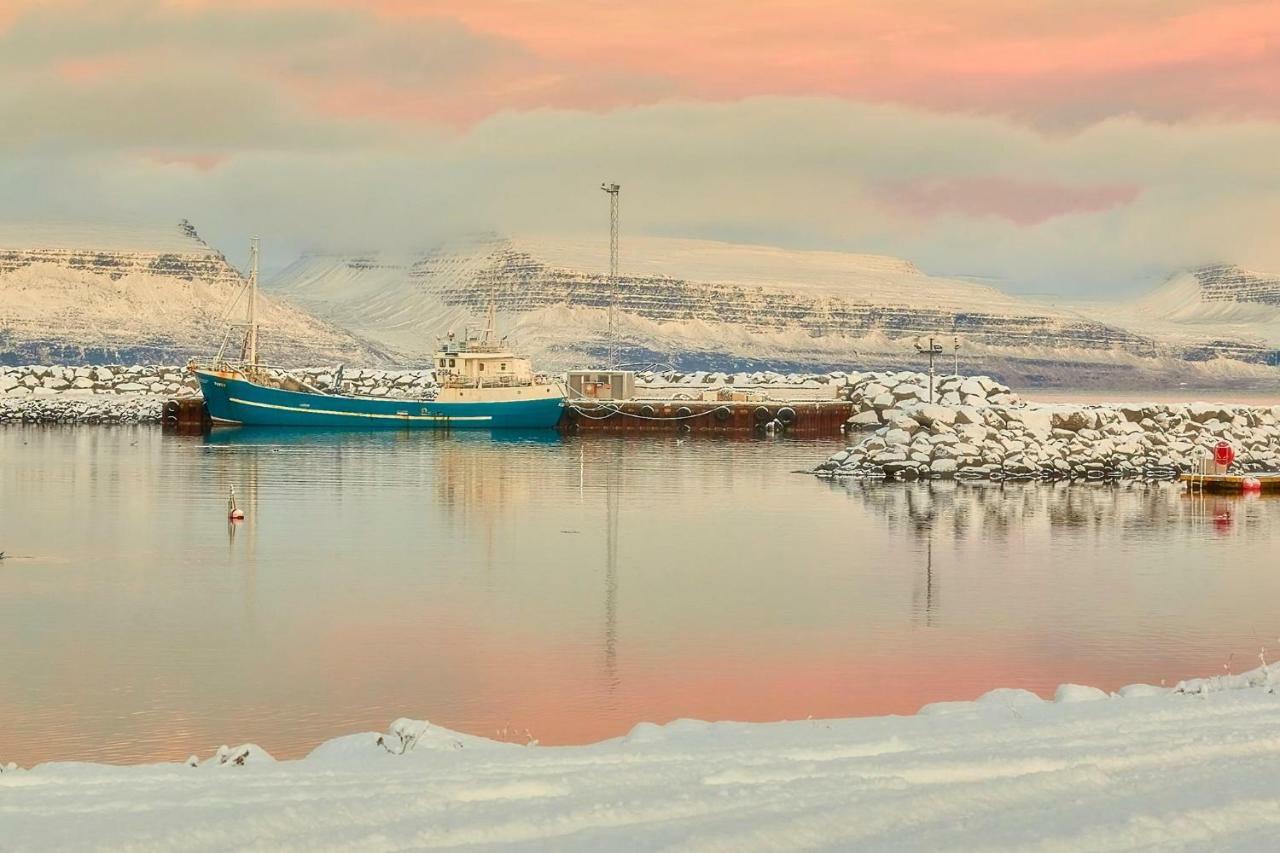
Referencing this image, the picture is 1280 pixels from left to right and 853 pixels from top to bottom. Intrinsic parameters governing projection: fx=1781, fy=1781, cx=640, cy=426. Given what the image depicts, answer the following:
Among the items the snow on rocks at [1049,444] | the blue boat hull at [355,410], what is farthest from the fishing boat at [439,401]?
the snow on rocks at [1049,444]

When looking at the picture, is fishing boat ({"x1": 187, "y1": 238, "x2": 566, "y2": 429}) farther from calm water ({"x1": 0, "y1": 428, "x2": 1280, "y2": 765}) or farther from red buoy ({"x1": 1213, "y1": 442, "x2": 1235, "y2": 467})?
red buoy ({"x1": 1213, "y1": 442, "x2": 1235, "y2": 467})

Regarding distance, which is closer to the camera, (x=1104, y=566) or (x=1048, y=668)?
(x=1048, y=668)

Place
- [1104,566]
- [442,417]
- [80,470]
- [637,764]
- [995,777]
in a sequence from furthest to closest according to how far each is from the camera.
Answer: [442,417] < [80,470] < [1104,566] < [637,764] < [995,777]

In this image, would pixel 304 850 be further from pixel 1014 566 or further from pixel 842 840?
pixel 1014 566

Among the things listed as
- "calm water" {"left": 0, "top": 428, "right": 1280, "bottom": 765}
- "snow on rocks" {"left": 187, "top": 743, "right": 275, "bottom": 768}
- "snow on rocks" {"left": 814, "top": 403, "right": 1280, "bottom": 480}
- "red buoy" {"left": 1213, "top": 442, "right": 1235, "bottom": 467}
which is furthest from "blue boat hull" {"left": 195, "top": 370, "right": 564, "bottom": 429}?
"snow on rocks" {"left": 187, "top": 743, "right": 275, "bottom": 768}

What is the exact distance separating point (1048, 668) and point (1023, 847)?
37.5ft

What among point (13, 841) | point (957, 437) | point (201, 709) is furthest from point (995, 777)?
point (957, 437)

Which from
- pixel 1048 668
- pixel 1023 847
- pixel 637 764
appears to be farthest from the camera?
pixel 1048 668

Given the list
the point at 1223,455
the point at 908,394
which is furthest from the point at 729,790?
the point at 908,394

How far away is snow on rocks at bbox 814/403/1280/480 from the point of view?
2064 inches

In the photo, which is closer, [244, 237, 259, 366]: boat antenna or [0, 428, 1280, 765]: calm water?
[0, 428, 1280, 765]: calm water

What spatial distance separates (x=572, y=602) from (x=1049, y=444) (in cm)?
3305

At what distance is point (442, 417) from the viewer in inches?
3383

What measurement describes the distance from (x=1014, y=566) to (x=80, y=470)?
106 ft
